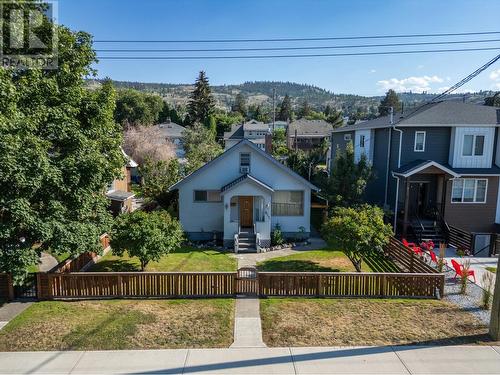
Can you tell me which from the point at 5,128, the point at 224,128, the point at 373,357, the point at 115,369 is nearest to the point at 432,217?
the point at 373,357

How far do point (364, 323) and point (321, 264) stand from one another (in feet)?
21.1

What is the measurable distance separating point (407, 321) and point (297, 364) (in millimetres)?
4265

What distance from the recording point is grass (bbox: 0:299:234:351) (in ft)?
30.9

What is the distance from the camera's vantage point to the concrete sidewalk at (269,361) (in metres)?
8.28

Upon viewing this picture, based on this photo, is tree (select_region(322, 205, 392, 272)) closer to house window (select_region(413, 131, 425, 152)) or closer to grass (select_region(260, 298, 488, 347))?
grass (select_region(260, 298, 488, 347))

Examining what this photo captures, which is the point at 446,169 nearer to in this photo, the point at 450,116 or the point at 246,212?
the point at 450,116

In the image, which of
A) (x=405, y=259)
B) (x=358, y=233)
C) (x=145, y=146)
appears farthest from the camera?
(x=145, y=146)

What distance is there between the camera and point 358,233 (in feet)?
48.1

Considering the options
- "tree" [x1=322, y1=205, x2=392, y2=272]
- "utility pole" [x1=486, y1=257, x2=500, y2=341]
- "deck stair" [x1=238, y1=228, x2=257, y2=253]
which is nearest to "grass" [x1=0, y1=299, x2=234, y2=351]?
"tree" [x1=322, y1=205, x2=392, y2=272]

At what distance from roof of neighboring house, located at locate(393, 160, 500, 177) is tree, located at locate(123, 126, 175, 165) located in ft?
89.2

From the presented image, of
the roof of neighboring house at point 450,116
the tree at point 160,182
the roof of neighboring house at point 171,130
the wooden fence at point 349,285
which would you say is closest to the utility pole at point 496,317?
the wooden fence at point 349,285

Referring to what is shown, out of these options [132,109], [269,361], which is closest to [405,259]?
[269,361]

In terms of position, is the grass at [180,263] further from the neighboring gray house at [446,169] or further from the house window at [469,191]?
the house window at [469,191]

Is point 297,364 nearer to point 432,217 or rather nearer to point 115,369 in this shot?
point 115,369
